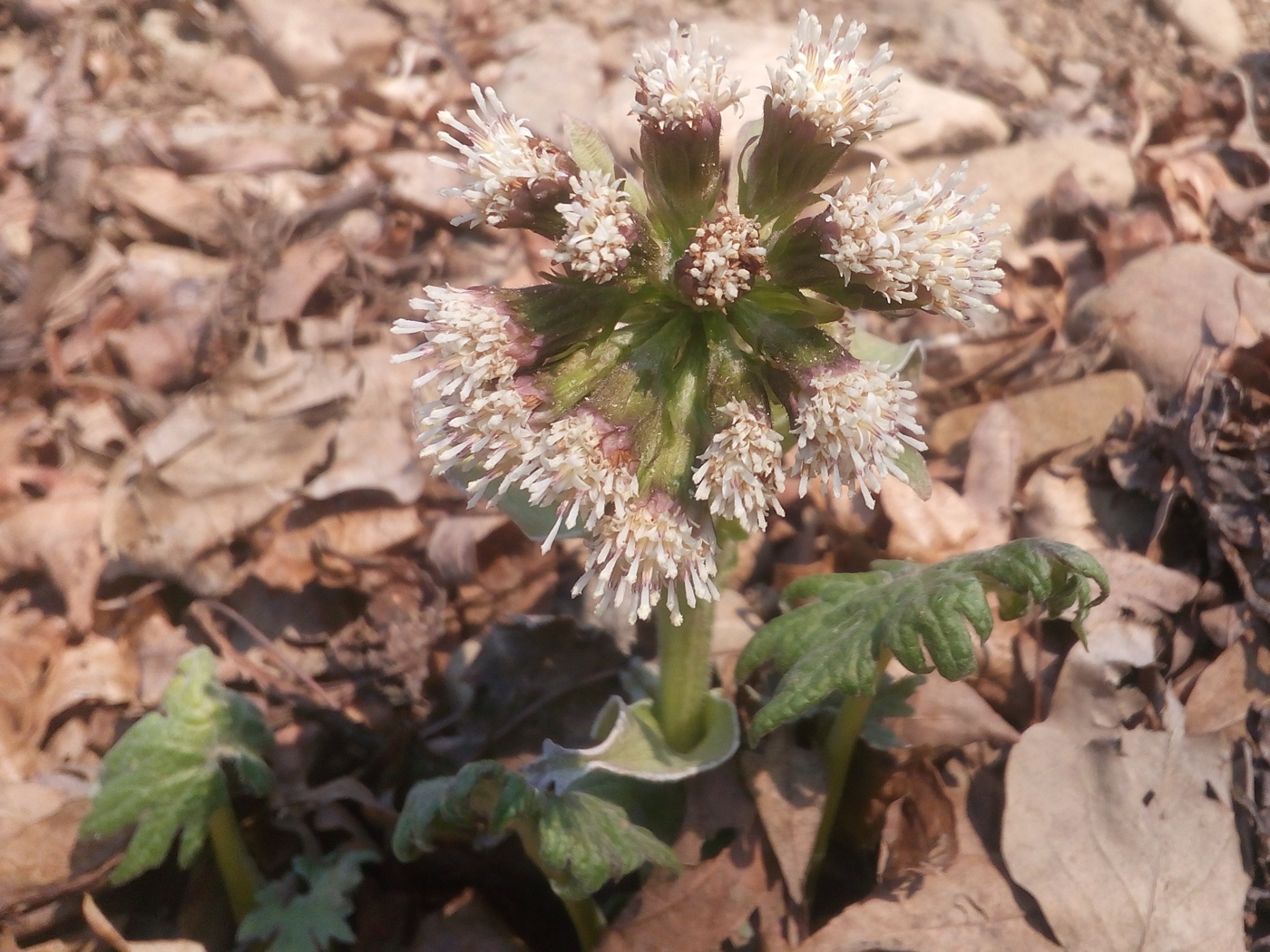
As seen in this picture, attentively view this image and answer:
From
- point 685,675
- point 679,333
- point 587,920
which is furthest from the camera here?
point 685,675

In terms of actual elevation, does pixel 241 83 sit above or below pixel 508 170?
below

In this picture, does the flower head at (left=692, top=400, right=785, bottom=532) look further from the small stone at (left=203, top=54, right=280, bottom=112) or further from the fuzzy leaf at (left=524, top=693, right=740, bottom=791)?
the small stone at (left=203, top=54, right=280, bottom=112)

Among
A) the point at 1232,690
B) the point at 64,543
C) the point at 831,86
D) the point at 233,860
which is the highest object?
the point at 831,86

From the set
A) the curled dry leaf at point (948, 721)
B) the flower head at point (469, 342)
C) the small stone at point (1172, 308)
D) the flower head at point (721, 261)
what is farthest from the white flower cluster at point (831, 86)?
the small stone at point (1172, 308)

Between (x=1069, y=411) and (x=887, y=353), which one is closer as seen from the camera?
(x=887, y=353)

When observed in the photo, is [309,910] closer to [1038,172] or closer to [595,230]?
[595,230]

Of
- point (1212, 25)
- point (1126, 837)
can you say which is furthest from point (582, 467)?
point (1212, 25)

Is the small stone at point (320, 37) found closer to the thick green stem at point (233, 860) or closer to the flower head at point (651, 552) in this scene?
the thick green stem at point (233, 860)

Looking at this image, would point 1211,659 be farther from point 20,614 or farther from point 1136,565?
point 20,614
